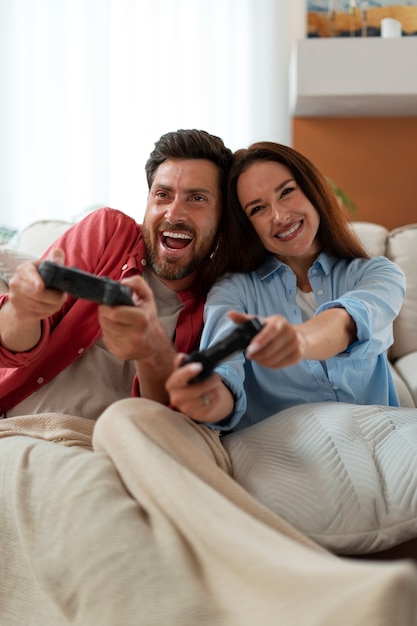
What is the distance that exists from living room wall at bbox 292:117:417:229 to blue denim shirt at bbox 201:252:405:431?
1910mm

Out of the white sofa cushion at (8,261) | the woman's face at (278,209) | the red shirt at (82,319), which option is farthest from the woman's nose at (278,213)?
the white sofa cushion at (8,261)

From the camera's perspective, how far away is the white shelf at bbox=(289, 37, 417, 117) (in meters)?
3.00

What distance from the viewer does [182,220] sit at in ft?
5.44

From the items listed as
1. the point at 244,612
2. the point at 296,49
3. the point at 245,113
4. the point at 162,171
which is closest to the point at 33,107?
the point at 245,113

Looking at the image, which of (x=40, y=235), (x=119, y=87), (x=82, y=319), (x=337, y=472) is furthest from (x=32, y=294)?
(x=119, y=87)

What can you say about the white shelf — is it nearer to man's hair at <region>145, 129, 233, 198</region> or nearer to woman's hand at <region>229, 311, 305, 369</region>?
man's hair at <region>145, 129, 233, 198</region>

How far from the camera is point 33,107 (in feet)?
11.7

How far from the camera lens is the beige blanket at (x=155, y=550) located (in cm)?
81

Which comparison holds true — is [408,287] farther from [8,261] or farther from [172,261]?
[8,261]

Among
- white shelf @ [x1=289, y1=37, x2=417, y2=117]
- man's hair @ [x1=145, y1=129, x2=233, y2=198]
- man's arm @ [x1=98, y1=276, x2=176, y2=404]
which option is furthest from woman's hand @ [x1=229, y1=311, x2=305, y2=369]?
white shelf @ [x1=289, y1=37, x2=417, y2=117]

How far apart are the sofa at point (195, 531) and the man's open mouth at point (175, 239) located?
512mm

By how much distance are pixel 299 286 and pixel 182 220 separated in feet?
0.93

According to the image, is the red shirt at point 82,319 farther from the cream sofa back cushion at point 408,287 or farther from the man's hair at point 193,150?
the cream sofa back cushion at point 408,287

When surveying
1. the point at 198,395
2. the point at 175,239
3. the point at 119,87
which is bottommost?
the point at 198,395
